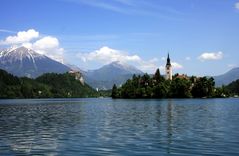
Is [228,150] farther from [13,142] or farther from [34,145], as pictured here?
[13,142]

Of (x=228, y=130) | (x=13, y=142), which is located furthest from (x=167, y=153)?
(x=228, y=130)

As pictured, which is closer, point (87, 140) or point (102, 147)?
point (102, 147)

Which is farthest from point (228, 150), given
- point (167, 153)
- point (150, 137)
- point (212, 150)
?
point (150, 137)

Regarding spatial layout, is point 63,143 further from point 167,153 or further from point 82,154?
point 167,153

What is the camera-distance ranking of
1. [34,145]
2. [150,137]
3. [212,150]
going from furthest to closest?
1. [150,137]
2. [34,145]
3. [212,150]

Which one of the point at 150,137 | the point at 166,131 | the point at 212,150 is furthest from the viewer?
the point at 166,131

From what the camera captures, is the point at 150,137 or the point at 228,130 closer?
the point at 150,137

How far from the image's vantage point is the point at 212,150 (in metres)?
35.5

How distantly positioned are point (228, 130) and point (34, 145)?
2533cm

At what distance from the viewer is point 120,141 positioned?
4153 cm

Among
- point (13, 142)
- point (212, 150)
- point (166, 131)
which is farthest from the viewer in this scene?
point (166, 131)

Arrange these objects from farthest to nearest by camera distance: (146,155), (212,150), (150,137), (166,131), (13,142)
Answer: (166,131)
(150,137)
(13,142)
(212,150)
(146,155)

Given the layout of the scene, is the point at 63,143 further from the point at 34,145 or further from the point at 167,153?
the point at 167,153

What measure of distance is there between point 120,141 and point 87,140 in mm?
3633
